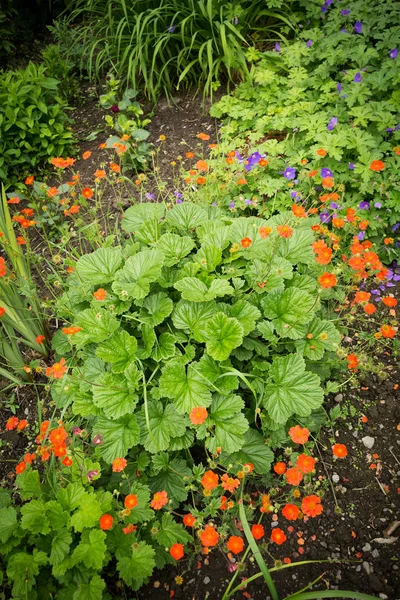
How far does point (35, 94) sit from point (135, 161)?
87cm

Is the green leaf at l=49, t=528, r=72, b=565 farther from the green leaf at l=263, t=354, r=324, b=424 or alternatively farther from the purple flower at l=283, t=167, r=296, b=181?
the purple flower at l=283, t=167, r=296, b=181

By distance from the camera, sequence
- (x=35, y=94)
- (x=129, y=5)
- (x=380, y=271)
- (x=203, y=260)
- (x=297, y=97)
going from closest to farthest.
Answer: (x=203, y=260)
(x=380, y=271)
(x=297, y=97)
(x=35, y=94)
(x=129, y=5)

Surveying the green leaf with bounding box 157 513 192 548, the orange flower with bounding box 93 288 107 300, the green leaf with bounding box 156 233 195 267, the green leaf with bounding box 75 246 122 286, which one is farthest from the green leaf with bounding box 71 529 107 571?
the green leaf with bounding box 156 233 195 267

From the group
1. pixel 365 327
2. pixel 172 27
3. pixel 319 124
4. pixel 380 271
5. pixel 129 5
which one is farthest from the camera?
pixel 129 5

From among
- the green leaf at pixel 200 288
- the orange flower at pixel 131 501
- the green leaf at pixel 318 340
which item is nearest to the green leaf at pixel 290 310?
the green leaf at pixel 318 340

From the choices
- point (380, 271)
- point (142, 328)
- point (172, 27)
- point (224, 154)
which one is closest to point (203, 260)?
point (142, 328)

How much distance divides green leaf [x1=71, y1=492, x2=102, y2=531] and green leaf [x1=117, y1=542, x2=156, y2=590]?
7.4 inches

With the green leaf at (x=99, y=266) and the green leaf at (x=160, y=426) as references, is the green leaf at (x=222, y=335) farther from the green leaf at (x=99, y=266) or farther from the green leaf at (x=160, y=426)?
the green leaf at (x=99, y=266)

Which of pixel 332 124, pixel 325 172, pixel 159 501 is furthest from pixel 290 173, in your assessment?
pixel 159 501

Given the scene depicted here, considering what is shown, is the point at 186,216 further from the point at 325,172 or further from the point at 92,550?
the point at 92,550

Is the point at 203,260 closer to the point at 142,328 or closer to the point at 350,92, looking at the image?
the point at 142,328

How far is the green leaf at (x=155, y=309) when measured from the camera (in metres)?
1.82

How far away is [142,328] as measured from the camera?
74.0 inches

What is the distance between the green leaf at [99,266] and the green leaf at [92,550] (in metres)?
1.00
